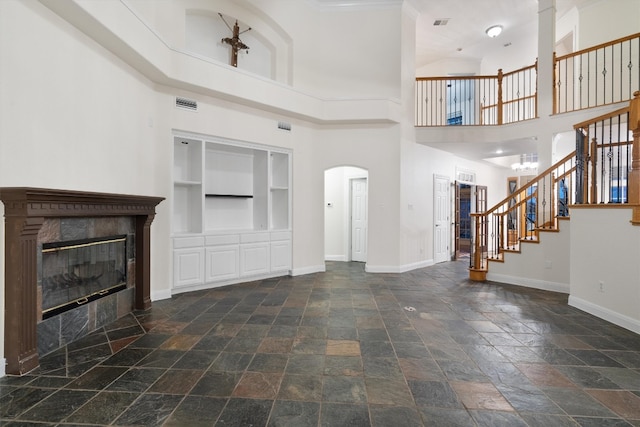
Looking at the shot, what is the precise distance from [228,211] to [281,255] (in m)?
1.27

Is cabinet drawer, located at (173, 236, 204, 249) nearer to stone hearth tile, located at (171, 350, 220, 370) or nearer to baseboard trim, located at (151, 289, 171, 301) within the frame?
baseboard trim, located at (151, 289, 171, 301)

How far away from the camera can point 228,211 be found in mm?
5766

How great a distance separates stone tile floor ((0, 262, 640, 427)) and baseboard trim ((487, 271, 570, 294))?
0.94 metres

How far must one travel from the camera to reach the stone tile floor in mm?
1958

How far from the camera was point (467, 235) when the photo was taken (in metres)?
10.3

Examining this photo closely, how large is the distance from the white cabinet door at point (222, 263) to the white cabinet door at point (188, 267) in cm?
13

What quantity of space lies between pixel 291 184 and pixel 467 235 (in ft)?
22.8

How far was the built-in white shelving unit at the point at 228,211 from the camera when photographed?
4.88m

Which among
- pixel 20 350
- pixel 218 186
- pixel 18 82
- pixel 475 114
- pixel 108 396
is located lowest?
pixel 108 396

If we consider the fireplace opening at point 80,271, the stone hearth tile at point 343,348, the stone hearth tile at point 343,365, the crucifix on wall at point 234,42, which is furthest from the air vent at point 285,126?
the stone hearth tile at point 343,365

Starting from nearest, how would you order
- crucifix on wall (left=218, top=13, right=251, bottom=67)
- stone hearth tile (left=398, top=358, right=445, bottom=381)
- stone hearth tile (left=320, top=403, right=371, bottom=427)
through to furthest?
stone hearth tile (left=320, top=403, right=371, bottom=427) < stone hearth tile (left=398, top=358, right=445, bottom=381) < crucifix on wall (left=218, top=13, right=251, bottom=67)

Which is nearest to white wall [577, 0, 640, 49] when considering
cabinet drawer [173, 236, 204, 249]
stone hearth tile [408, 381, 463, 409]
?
stone hearth tile [408, 381, 463, 409]

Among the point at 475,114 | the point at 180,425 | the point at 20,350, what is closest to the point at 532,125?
the point at 475,114

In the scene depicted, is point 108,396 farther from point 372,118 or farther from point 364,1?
point 364,1
